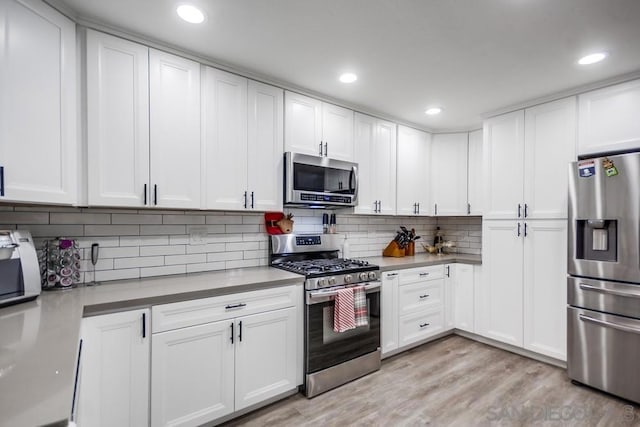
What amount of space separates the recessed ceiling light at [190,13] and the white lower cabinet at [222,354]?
166 centimetres

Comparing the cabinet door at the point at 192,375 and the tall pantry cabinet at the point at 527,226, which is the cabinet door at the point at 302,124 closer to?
the cabinet door at the point at 192,375

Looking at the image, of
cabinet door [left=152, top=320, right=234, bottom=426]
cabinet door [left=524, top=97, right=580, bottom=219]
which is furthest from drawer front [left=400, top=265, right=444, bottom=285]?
cabinet door [left=152, top=320, right=234, bottom=426]

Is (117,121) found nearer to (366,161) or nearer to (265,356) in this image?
(265,356)

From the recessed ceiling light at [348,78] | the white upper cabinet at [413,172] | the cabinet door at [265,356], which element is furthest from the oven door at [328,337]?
the recessed ceiling light at [348,78]

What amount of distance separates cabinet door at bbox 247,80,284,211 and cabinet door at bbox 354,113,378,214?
906mm

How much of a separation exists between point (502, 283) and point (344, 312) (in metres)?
1.84

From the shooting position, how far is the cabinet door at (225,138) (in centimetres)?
232

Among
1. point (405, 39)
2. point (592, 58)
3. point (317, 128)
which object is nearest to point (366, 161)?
point (317, 128)

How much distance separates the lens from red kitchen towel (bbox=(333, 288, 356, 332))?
2473mm

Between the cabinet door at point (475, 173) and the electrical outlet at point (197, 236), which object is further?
the cabinet door at point (475, 173)

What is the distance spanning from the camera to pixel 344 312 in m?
2.50

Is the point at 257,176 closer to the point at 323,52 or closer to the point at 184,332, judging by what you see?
the point at 323,52

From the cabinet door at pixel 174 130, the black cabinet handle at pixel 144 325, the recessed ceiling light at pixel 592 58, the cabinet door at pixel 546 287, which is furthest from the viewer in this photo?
the cabinet door at pixel 546 287

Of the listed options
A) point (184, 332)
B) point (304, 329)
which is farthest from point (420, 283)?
point (184, 332)
